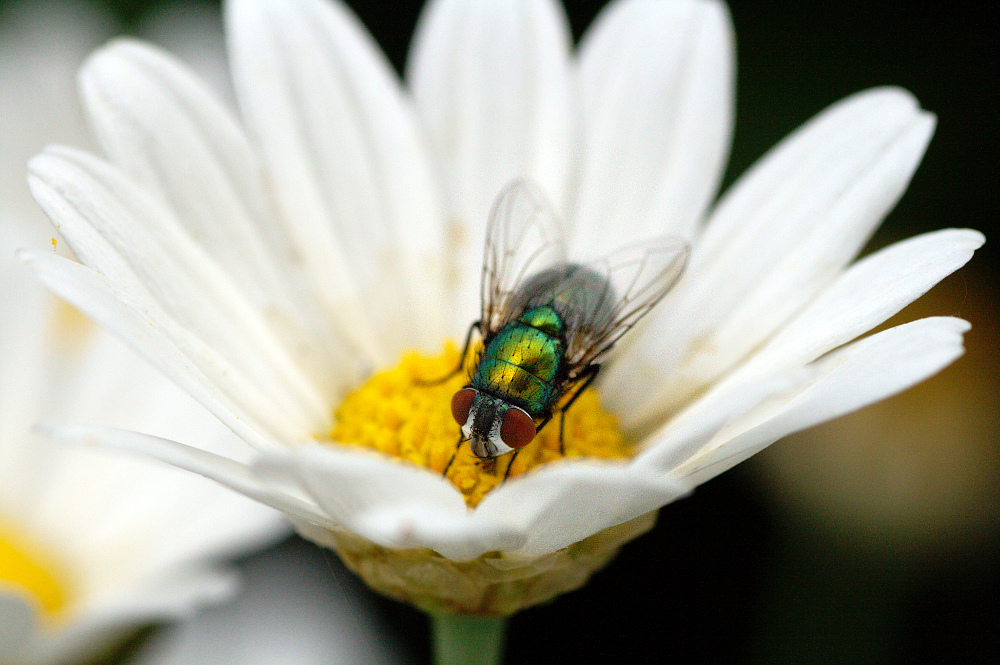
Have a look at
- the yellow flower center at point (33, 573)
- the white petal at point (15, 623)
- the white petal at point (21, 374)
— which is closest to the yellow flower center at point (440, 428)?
the white petal at point (15, 623)

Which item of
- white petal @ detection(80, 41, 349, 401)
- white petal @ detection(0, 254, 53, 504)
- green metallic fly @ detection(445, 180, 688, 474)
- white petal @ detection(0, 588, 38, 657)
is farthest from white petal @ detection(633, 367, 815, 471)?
white petal @ detection(0, 254, 53, 504)

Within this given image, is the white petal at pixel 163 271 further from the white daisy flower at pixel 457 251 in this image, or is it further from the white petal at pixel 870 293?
the white petal at pixel 870 293

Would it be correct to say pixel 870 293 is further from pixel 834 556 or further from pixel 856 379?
pixel 834 556

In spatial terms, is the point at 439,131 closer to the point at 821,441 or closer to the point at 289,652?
the point at 821,441

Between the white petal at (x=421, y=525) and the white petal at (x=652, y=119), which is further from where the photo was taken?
the white petal at (x=652, y=119)

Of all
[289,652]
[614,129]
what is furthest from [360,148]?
[289,652]

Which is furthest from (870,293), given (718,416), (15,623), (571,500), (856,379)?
(15,623)
